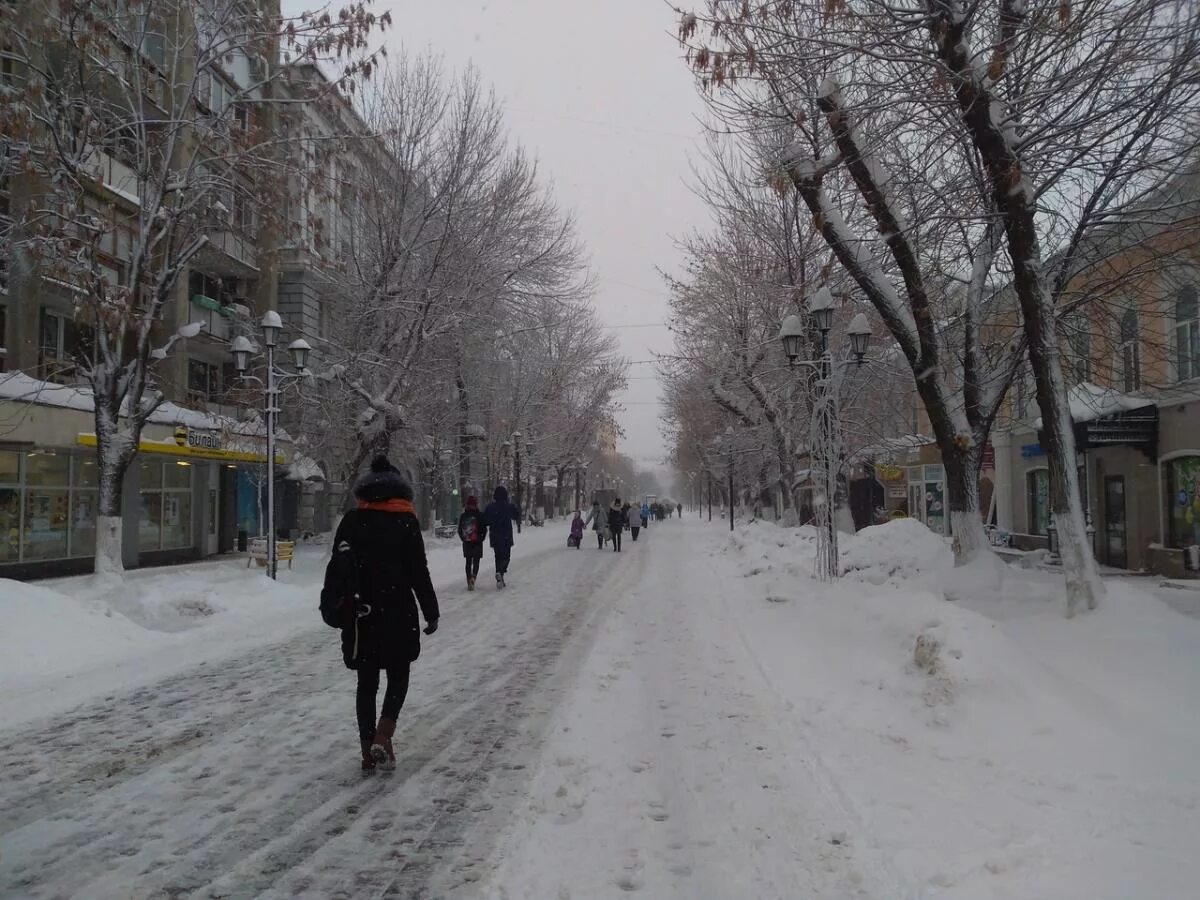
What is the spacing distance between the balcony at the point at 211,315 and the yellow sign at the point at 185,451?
4448mm

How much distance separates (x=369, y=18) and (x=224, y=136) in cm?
293

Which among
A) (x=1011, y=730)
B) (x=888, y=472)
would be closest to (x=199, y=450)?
(x=1011, y=730)

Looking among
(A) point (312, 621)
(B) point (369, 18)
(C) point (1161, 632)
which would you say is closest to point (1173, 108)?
(C) point (1161, 632)

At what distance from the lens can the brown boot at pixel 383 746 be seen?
4.77 meters

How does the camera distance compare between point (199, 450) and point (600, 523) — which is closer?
point (199, 450)

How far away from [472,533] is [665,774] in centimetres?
986

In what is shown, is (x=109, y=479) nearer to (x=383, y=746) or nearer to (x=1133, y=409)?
(x=383, y=746)

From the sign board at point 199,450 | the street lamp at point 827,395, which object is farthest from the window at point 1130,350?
the sign board at point 199,450

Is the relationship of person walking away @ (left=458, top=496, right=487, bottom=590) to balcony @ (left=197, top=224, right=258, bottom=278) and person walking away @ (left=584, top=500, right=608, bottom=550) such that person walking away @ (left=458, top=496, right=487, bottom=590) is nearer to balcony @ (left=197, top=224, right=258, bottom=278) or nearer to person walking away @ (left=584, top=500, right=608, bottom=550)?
balcony @ (left=197, top=224, right=258, bottom=278)

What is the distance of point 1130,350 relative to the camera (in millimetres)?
13242

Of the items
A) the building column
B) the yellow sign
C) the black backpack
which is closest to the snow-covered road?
the black backpack

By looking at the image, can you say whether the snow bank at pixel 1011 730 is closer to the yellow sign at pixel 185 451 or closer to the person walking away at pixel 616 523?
the yellow sign at pixel 185 451

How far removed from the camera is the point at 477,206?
18.9m

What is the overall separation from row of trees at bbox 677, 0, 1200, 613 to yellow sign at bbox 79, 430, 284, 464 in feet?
46.5
